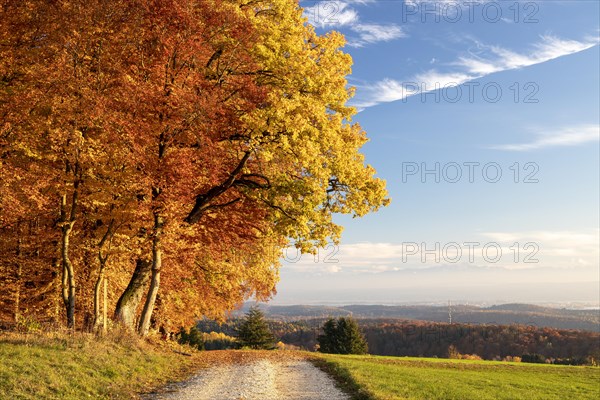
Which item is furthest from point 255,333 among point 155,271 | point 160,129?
point 160,129

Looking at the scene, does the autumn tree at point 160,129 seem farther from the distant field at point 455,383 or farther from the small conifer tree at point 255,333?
the small conifer tree at point 255,333

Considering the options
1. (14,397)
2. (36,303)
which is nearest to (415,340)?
(36,303)

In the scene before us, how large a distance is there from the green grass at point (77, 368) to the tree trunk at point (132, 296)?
135 inches

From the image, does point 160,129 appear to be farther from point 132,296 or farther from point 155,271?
point 132,296

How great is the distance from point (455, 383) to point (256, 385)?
12.0 meters

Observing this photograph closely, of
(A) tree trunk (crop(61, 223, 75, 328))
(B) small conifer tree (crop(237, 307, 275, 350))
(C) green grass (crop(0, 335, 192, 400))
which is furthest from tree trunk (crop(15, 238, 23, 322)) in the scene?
(B) small conifer tree (crop(237, 307, 275, 350))

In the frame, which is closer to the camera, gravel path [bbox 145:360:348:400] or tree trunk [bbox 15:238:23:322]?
gravel path [bbox 145:360:348:400]

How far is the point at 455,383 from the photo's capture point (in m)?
22.4

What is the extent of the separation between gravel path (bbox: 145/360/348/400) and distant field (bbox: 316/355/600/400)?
103cm

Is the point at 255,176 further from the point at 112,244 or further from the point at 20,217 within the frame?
the point at 20,217

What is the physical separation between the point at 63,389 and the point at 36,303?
552 inches

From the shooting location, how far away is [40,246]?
23.3 metres

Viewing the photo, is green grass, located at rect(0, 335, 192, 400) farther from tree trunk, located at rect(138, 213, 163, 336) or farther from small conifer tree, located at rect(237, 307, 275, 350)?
small conifer tree, located at rect(237, 307, 275, 350)

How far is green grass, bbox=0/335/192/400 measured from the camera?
11633 mm
